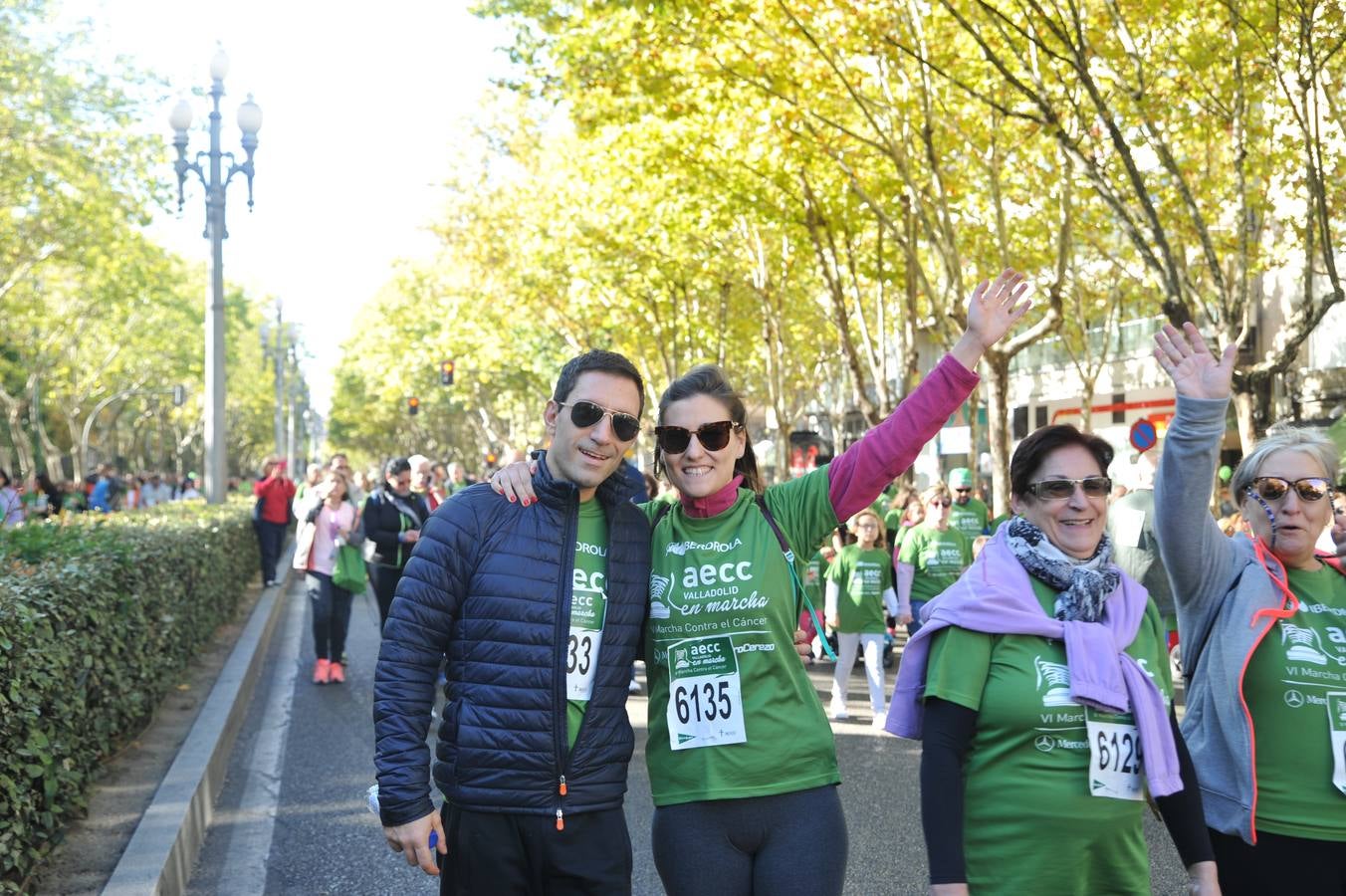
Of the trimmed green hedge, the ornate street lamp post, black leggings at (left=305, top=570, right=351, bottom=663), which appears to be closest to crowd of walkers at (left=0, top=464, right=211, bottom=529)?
the ornate street lamp post

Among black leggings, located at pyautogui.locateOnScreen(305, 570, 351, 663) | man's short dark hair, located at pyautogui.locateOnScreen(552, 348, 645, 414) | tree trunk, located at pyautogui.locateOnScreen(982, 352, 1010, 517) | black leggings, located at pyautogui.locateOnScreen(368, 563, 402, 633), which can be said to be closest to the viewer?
man's short dark hair, located at pyautogui.locateOnScreen(552, 348, 645, 414)

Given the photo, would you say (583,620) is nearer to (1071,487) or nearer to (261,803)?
(1071,487)

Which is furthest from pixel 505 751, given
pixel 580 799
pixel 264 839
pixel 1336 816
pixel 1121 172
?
pixel 1121 172

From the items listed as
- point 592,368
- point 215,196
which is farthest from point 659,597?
point 215,196

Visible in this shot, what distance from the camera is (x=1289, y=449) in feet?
11.4

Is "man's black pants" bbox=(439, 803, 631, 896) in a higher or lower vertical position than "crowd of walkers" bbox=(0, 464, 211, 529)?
lower

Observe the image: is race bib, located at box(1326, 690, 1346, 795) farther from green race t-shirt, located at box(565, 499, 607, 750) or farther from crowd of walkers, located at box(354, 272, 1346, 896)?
green race t-shirt, located at box(565, 499, 607, 750)

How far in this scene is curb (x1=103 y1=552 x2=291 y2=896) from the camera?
5184 mm

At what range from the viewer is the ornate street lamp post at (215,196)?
60.1 feet

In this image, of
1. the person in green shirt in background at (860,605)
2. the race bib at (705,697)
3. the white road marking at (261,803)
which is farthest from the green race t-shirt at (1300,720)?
the person in green shirt in background at (860,605)

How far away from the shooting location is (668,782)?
10.5 ft

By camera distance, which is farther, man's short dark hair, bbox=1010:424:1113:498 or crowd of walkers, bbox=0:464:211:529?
crowd of walkers, bbox=0:464:211:529

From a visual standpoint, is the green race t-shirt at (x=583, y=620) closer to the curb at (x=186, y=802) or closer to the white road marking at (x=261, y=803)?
the curb at (x=186, y=802)

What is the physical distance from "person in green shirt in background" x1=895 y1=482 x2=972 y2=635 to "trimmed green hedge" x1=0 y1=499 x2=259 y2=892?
527 cm
